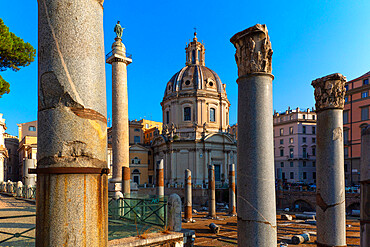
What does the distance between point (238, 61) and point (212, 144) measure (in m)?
37.8

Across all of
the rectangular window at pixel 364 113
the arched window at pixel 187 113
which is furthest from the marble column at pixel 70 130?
the arched window at pixel 187 113

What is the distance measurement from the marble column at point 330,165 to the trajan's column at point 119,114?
7380 millimetres

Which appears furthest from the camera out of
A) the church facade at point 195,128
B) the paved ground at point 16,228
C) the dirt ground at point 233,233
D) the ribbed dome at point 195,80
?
the ribbed dome at point 195,80

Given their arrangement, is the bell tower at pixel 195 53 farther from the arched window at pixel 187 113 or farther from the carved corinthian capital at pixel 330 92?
A: the carved corinthian capital at pixel 330 92

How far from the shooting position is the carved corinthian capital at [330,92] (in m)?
6.11

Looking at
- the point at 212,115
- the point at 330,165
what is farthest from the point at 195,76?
the point at 330,165

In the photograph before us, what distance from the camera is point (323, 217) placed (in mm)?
5828

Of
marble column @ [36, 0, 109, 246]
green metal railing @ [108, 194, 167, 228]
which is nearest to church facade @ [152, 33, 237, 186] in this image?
green metal railing @ [108, 194, 167, 228]

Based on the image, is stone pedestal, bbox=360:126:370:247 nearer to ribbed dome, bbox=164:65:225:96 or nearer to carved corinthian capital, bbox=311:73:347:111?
carved corinthian capital, bbox=311:73:347:111

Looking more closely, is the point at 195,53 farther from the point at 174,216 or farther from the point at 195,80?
the point at 174,216

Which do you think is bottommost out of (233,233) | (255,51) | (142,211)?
(233,233)

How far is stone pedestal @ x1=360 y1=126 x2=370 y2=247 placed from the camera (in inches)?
192

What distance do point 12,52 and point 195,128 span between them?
96.8 feet

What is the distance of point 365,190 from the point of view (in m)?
5.09
